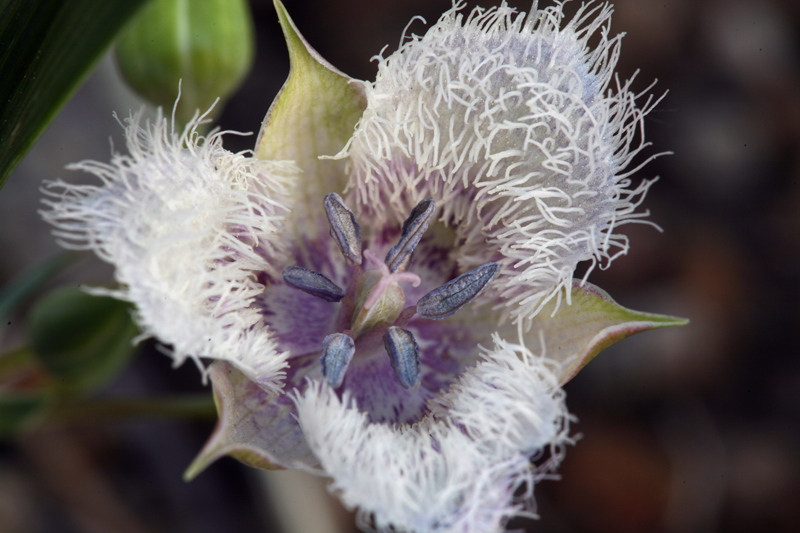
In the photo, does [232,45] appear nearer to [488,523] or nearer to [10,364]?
[10,364]

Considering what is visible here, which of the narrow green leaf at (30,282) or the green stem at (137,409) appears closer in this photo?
the narrow green leaf at (30,282)

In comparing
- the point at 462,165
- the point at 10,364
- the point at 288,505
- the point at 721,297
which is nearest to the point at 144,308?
the point at 462,165

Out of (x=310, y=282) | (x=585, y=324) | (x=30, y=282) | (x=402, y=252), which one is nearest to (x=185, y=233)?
(x=310, y=282)

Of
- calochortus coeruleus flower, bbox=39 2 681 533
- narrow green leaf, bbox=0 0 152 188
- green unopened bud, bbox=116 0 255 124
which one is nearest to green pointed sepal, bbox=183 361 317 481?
calochortus coeruleus flower, bbox=39 2 681 533

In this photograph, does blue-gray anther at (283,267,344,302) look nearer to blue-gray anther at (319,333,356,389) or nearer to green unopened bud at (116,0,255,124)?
blue-gray anther at (319,333,356,389)

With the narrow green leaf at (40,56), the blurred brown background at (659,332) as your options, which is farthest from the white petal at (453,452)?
the blurred brown background at (659,332)

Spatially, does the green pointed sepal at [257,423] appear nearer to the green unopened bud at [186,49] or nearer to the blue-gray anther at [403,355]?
the blue-gray anther at [403,355]

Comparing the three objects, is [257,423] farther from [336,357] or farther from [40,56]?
[40,56]
